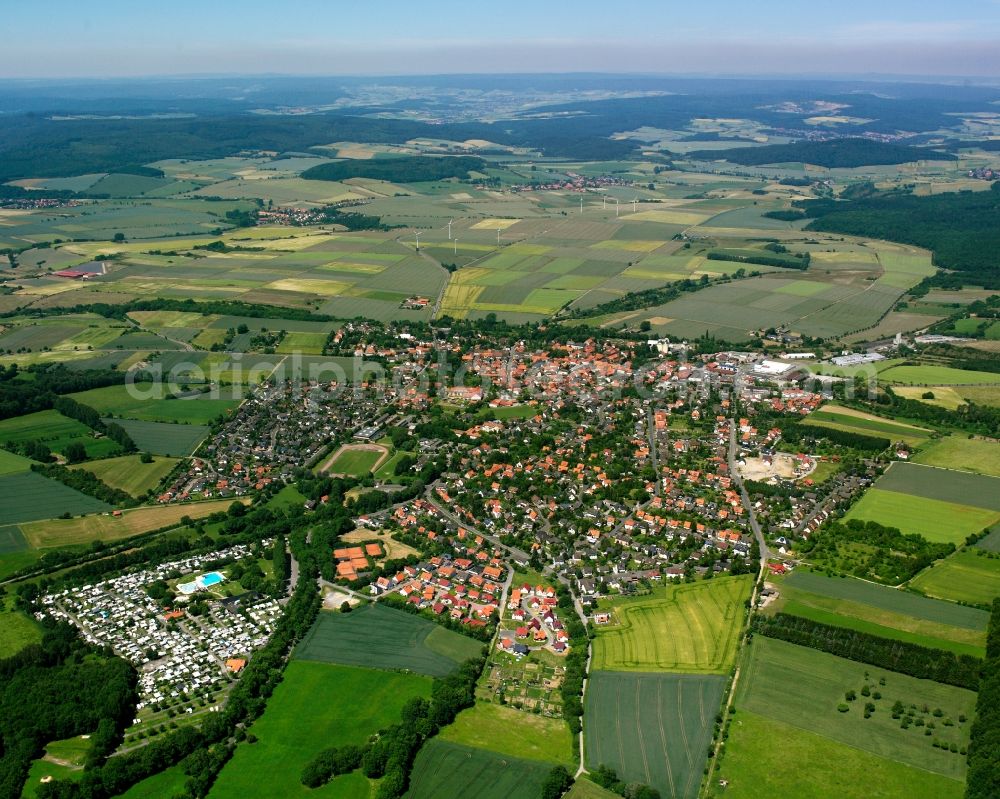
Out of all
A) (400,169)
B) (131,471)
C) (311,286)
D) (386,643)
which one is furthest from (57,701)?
(400,169)

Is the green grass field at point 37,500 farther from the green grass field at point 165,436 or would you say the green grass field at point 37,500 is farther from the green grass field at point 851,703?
the green grass field at point 851,703

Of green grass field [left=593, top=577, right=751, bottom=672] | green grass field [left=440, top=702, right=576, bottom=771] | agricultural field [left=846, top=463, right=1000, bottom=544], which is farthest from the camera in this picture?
agricultural field [left=846, top=463, right=1000, bottom=544]

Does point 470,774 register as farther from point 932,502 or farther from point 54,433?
point 54,433

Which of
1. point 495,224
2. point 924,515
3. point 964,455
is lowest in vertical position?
point 924,515

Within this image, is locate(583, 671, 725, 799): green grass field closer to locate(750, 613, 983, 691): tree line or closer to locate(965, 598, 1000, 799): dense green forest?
locate(750, 613, 983, 691): tree line

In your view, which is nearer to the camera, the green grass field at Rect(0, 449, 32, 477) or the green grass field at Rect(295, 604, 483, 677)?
the green grass field at Rect(295, 604, 483, 677)

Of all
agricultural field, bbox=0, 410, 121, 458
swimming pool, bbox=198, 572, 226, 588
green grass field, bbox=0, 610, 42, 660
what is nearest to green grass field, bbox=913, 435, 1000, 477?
swimming pool, bbox=198, 572, 226, 588

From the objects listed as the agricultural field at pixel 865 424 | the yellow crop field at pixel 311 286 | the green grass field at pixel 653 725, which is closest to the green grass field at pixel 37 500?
the green grass field at pixel 653 725
